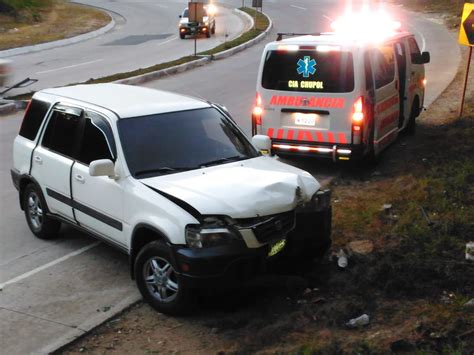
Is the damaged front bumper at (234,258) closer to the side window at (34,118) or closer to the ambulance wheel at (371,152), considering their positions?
the side window at (34,118)

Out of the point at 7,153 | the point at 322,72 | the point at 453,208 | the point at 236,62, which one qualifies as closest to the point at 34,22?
the point at 236,62

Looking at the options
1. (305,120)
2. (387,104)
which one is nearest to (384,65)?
(387,104)

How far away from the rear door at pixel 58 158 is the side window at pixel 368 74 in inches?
176

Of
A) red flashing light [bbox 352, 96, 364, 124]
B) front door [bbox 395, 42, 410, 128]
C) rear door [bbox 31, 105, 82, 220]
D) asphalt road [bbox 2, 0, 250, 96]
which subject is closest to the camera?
rear door [bbox 31, 105, 82, 220]

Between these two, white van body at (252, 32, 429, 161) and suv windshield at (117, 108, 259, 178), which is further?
white van body at (252, 32, 429, 161)

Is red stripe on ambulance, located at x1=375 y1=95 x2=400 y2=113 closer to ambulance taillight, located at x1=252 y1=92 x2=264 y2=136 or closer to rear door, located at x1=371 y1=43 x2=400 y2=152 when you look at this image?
rear door, located at x1=371 y1=43 x2=400 y2=152

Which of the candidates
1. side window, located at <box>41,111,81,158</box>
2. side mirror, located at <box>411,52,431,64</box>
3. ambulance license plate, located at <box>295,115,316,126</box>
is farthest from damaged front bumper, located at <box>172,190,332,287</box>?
side mirror, located at <box>411,52,431,64</box>

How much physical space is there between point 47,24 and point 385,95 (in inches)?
1277

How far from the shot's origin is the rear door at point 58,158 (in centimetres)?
695

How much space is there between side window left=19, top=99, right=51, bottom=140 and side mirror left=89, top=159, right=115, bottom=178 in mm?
1767

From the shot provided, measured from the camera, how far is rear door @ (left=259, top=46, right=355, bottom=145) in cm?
957

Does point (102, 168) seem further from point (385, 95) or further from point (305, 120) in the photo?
point (385, 95)

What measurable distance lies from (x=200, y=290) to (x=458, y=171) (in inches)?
197

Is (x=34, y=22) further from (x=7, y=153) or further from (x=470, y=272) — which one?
(x=470, y=272)
